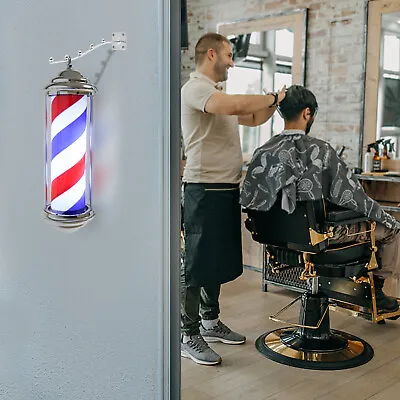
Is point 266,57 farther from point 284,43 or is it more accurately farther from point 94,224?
point 94,224

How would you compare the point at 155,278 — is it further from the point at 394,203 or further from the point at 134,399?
the point at 394,203

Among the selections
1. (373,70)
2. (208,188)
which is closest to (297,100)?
(208,188)

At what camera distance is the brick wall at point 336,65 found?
4141 mm

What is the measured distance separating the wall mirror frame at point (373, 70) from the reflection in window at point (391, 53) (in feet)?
0.10

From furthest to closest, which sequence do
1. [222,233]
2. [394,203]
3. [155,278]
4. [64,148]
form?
[394,203] < [222,233] < [155,278] < [64,148]

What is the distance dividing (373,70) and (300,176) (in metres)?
1.62

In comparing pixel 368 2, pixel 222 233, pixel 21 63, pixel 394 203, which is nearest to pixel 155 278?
pixel 21 63

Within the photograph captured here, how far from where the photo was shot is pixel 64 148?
1579 millimetres

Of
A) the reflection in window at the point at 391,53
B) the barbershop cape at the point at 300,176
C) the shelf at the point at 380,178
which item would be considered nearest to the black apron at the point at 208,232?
the barbershop cape at the point at 300,176

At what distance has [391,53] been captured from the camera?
13.1 feet

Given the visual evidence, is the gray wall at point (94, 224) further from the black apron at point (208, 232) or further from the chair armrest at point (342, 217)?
the chair armrest at point (342, 217)

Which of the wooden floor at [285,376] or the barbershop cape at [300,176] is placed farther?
the barbershop cape at [300,176]

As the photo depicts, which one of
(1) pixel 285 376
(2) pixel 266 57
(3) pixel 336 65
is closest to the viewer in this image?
(1) pixel 285 376

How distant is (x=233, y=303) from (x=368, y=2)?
2.10 meters
